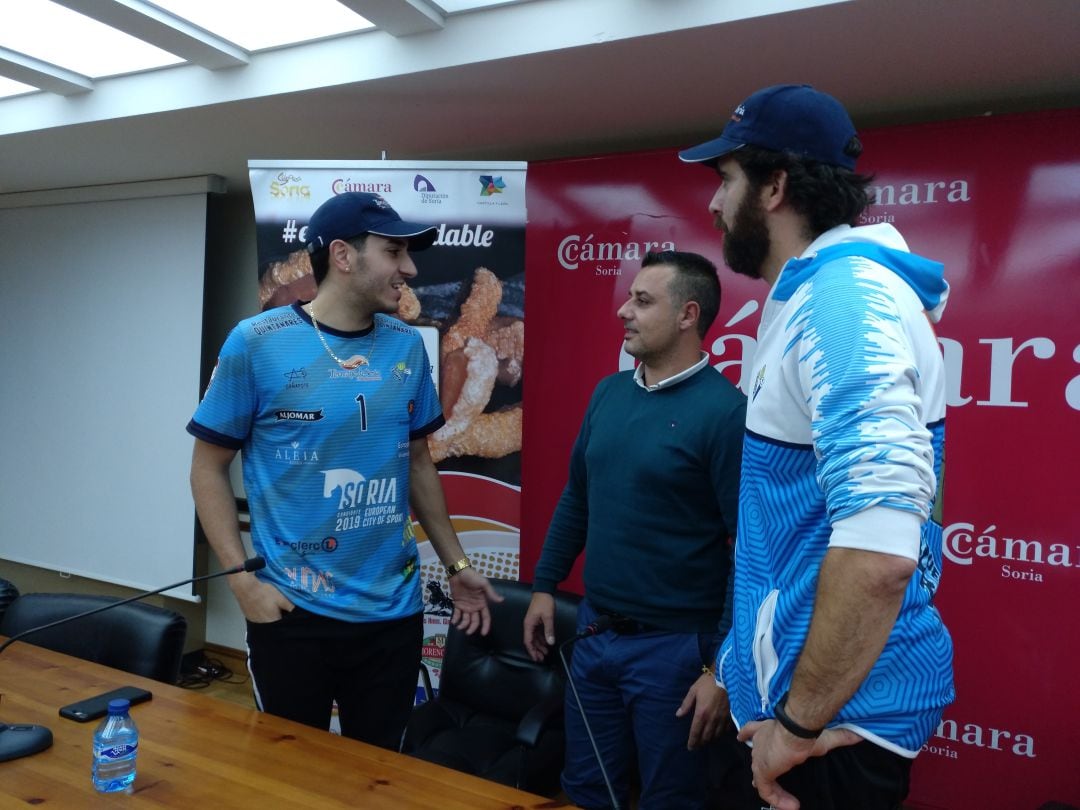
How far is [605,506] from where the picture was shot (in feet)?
6.24

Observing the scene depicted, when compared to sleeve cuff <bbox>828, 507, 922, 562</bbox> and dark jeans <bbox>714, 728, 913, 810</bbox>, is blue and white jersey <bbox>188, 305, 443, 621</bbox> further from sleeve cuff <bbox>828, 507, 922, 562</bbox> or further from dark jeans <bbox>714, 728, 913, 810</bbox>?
sleeve cuff <bbox>828, 507, 922, 562</bbox>

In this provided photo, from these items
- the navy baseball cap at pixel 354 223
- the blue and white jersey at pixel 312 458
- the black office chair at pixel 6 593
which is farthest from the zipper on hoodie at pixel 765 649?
the black office chair at pixel 6 593

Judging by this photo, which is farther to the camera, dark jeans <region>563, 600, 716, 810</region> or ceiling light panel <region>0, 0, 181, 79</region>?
ceiling light panel <region>0, 0, 181, 79</region>

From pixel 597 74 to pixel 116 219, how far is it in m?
3.15

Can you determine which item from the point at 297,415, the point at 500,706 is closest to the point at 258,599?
the point at 297,415

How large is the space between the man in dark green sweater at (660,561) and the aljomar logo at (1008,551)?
1064 mm

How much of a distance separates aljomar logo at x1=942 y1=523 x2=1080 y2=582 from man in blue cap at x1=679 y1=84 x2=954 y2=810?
1.59 metres

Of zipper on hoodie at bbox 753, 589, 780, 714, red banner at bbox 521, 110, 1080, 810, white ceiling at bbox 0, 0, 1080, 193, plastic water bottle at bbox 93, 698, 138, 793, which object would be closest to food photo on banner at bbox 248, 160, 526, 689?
white ceiling at bbox 0, 0, 1080, 193

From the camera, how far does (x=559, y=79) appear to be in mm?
2510

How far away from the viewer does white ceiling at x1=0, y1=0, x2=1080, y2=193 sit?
2066 millimetres

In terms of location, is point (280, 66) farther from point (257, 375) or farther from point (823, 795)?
point (823, 795)

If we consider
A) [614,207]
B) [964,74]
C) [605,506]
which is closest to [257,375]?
[605,506]

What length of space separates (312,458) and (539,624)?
80 cm

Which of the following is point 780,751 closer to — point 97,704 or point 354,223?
point 97,704
